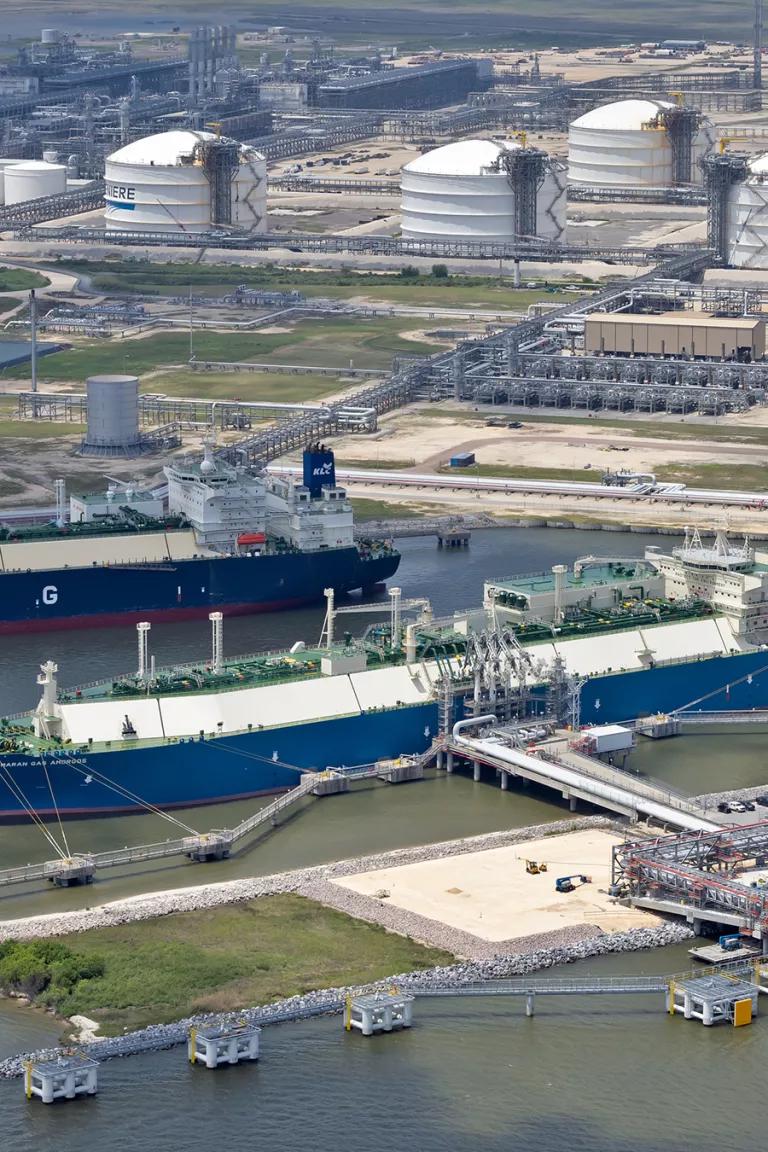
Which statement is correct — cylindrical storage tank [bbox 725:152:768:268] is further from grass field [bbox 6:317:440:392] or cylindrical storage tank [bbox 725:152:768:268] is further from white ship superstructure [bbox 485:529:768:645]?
white ship superstructure [bbox 485:529:768:645]

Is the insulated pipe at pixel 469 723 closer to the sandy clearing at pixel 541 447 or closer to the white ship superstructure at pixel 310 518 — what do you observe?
the white ship superstructure at pixel 310 518

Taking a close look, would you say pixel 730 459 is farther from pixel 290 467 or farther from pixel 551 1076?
pixel 551 1076

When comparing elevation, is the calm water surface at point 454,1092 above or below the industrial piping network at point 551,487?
below

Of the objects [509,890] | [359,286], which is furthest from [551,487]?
[359,286]

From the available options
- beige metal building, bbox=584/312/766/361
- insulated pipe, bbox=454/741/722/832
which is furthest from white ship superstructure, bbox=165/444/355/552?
beige metal building, bbox=584/312/766/361

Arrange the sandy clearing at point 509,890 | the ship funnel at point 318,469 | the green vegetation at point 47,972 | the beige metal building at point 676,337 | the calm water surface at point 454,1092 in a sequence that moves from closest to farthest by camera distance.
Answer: the calm water surface at point 454,1092 → the green vegetation at point 47,972 → the sandy clearing at point 509,890 → the ship funnel at point 318,469 → the beige metal building at point 676,337

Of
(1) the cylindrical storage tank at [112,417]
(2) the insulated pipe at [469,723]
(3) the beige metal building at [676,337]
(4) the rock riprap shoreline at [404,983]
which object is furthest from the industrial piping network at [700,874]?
(3) the beige metal building at [676,337]

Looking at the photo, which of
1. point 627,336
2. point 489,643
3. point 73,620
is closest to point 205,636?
point 73,620

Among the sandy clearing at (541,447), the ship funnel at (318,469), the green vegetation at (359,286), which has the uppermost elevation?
the ship funnel at (318,469)
